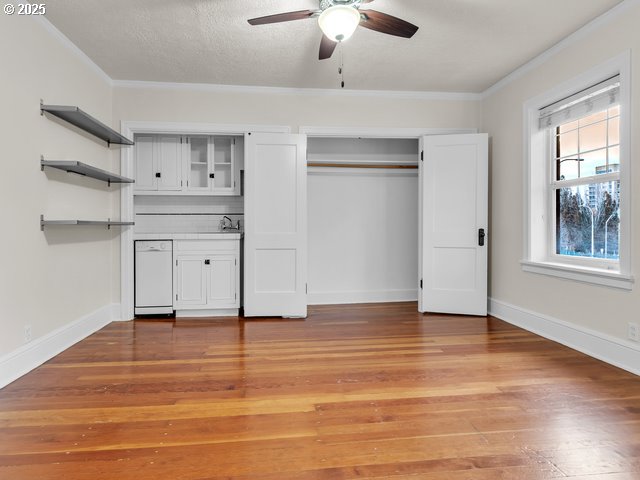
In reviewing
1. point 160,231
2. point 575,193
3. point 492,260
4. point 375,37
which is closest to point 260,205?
point 160,231

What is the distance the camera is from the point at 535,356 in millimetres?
2994

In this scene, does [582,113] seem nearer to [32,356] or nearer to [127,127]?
[127,127]

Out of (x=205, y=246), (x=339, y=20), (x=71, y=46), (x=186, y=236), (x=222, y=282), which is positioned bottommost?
(x=222, y=282)

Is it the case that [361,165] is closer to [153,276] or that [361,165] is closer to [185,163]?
[185,163]

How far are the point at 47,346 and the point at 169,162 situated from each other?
2409 mm

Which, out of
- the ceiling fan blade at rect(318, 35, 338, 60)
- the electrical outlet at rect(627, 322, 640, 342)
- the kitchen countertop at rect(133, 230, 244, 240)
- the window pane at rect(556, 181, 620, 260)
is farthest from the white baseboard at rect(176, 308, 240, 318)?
the electrical outlet at rect(627, 322, 640, 342)

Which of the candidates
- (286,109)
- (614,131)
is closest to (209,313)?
(286,109)

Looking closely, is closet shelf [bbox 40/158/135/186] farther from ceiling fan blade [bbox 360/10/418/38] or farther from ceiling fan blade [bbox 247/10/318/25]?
ceiling fan blade [bbox 360/10/418/38]

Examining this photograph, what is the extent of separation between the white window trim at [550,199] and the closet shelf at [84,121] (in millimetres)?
3991

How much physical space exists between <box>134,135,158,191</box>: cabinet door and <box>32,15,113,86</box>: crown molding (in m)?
0.69

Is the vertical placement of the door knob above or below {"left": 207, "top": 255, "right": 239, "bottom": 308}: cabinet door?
above

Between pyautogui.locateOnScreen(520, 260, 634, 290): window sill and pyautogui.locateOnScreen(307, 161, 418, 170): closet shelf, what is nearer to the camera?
pyautogui.locateOnScreen(520, 260, 634, 290): window sill

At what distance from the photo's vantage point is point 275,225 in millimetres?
4312

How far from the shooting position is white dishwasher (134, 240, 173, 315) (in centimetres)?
427
